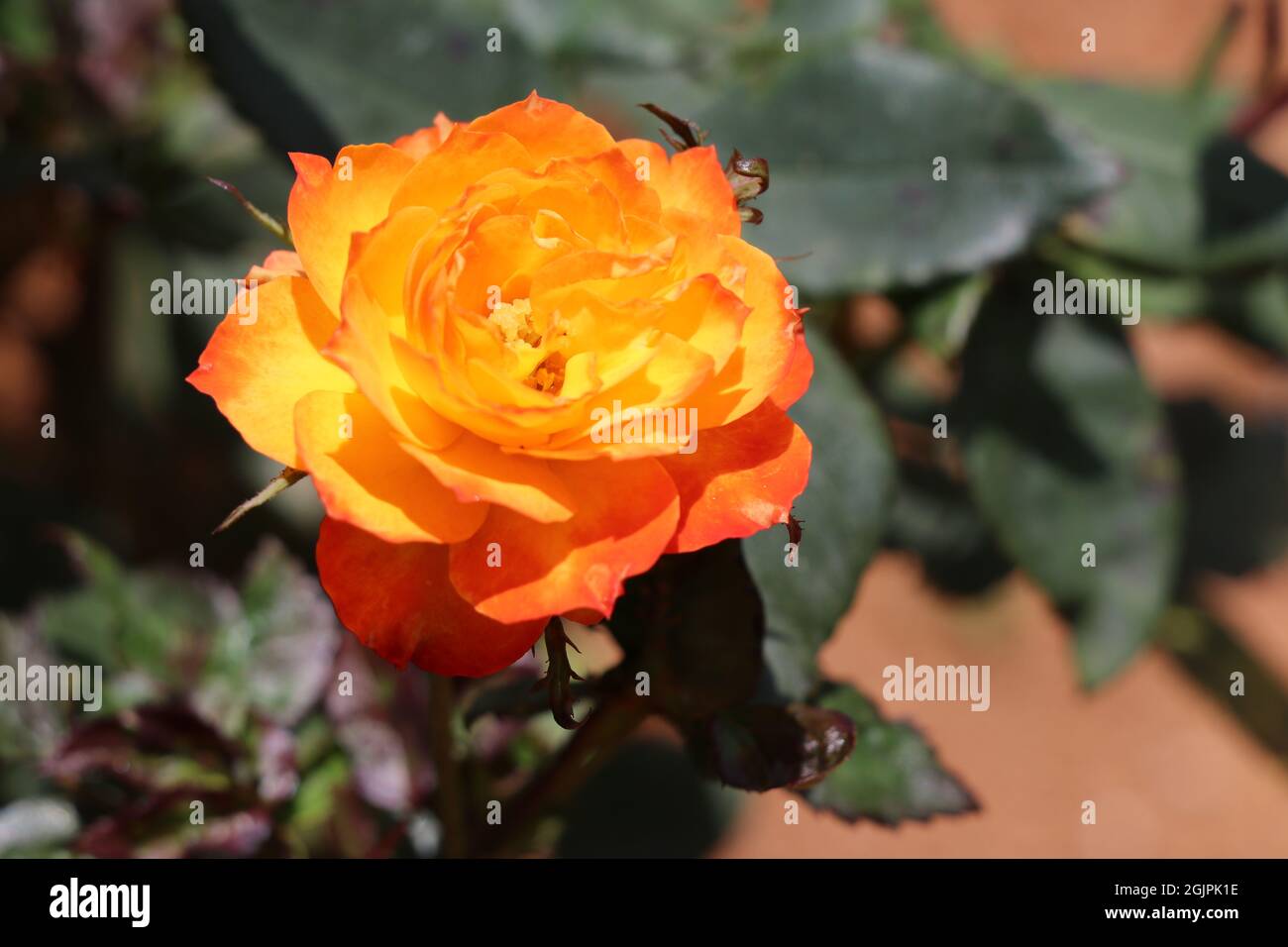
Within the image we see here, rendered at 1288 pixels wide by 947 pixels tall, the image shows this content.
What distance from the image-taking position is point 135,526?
1627 mm

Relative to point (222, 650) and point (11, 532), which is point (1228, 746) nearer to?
point (222, 650)

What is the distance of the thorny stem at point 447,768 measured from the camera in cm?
69

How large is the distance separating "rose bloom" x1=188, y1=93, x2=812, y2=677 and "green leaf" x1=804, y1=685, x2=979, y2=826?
255 millimetres

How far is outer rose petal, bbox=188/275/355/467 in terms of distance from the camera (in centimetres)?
51

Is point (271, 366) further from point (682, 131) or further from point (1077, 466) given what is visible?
point (1077, 466)

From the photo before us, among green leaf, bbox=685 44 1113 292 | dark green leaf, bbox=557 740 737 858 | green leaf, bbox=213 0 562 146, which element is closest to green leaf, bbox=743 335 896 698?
green leaf, bbox=685 44 1113 292

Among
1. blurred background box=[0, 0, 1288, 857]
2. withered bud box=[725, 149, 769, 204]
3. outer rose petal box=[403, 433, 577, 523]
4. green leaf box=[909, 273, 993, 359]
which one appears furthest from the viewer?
green leaf box=[909, 273, 993, 359]

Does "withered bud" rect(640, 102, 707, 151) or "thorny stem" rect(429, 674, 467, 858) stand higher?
"withered bud" rect(640, 102, 707, 151)

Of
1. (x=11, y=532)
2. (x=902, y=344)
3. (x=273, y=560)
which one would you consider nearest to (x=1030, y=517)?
(x=902, y=344)

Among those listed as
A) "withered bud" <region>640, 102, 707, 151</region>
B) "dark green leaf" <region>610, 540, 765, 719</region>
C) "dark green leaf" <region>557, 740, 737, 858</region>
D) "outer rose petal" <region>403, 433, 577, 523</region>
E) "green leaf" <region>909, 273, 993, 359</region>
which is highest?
"green leaf" <region>909, 273, 993, 359</region>

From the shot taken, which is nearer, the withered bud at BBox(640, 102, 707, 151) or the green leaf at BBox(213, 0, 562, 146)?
the withered bud at BBox(640, 102, 707, 151)

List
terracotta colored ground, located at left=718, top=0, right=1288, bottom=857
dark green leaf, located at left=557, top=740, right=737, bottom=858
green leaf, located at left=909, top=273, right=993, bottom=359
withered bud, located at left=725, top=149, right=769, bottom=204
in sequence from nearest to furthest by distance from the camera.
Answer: withered bud, located at left=725, top=149, right=769, bottom=204
green leaf, located at left=909, top=273, right=993, bottom=359
dark green leaf, located at left=557, top=740, right=737, bottom=858
terracotta colored ground, located at left=718, top=0, right=1288, bottom=857

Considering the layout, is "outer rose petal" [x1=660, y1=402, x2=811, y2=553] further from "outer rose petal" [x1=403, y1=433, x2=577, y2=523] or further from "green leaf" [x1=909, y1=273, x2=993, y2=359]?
"green leaf" [x1=909, y1=273, x2=993, y2=359]

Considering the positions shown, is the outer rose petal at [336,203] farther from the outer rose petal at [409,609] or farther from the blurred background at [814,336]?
the blurred background at [814,336]
